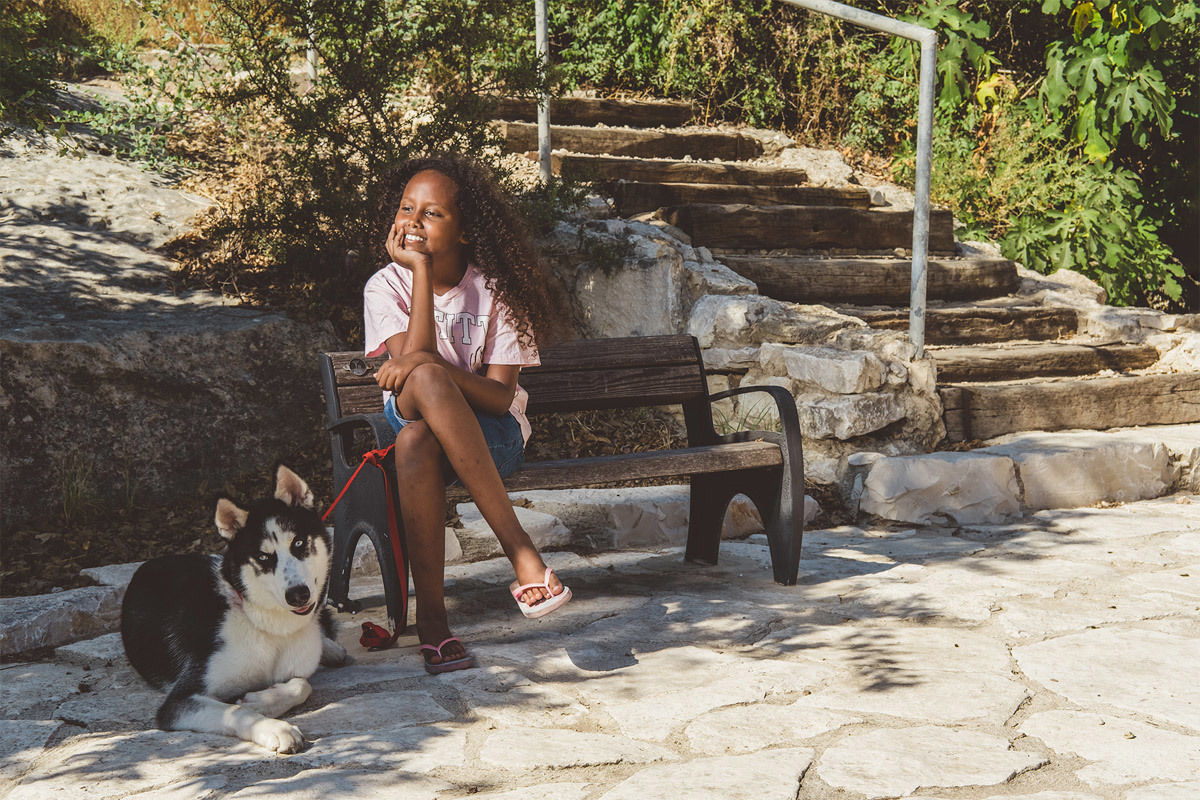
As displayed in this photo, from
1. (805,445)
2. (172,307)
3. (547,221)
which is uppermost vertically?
(547,221)

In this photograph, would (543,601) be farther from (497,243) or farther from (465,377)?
(497,243)

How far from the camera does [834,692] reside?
284 centimetres

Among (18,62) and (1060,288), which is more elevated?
(18,62)

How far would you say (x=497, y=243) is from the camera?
340cm

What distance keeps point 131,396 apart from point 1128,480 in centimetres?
489

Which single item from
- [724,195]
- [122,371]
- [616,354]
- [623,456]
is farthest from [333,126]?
[724,195]

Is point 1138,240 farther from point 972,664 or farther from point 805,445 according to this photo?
point 972,664

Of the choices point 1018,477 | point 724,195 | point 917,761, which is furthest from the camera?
point 724,195

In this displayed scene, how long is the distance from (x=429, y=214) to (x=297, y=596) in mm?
1280

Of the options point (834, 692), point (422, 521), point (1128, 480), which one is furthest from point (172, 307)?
point (1128, 480)

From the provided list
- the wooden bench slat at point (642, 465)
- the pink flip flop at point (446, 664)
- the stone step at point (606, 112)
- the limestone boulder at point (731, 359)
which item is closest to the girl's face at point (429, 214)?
the wooden bench slat at point (642, 465)

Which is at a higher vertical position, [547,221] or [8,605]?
[547,221]

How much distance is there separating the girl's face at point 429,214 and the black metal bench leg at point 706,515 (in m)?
1.59

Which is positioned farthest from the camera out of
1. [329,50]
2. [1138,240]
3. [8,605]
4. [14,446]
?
[1138,240]
